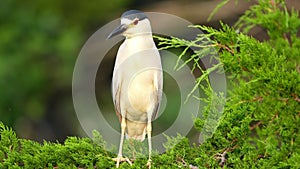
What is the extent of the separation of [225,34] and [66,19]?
13.8 feet

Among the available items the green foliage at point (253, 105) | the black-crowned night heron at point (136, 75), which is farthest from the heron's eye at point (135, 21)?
the green foliage at point (253, 105)

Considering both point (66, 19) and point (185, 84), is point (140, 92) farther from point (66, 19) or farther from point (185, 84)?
point (66, 19)

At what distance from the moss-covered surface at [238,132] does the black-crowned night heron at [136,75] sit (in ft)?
0.25

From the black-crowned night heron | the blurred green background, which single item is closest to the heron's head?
the black-crowned night heron

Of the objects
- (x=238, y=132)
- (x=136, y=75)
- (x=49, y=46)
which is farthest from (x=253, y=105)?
(x=49, y=46)

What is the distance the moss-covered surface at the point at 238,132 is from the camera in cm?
187

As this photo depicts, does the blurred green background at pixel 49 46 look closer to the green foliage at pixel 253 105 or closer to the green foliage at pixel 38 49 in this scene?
the green foliage at pixel 38 49

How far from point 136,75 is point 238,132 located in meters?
0.26

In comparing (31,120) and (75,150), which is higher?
(31,120)

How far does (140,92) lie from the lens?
1.93 meters

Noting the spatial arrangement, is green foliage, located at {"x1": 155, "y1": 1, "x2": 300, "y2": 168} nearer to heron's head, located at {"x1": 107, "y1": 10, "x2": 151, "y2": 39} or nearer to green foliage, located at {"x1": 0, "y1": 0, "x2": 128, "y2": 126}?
heron's head, located at {"x1": 107, "y1": 10, "x2": 151, "y2": 39}

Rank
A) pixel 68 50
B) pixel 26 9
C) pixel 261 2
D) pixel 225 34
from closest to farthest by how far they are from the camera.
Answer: pixel 225 34
pixel 261 2
pixel 68 50
pixel 26 9

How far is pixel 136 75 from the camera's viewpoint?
192 centimetres

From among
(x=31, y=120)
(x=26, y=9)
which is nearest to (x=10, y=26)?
(x=26, y=9)
